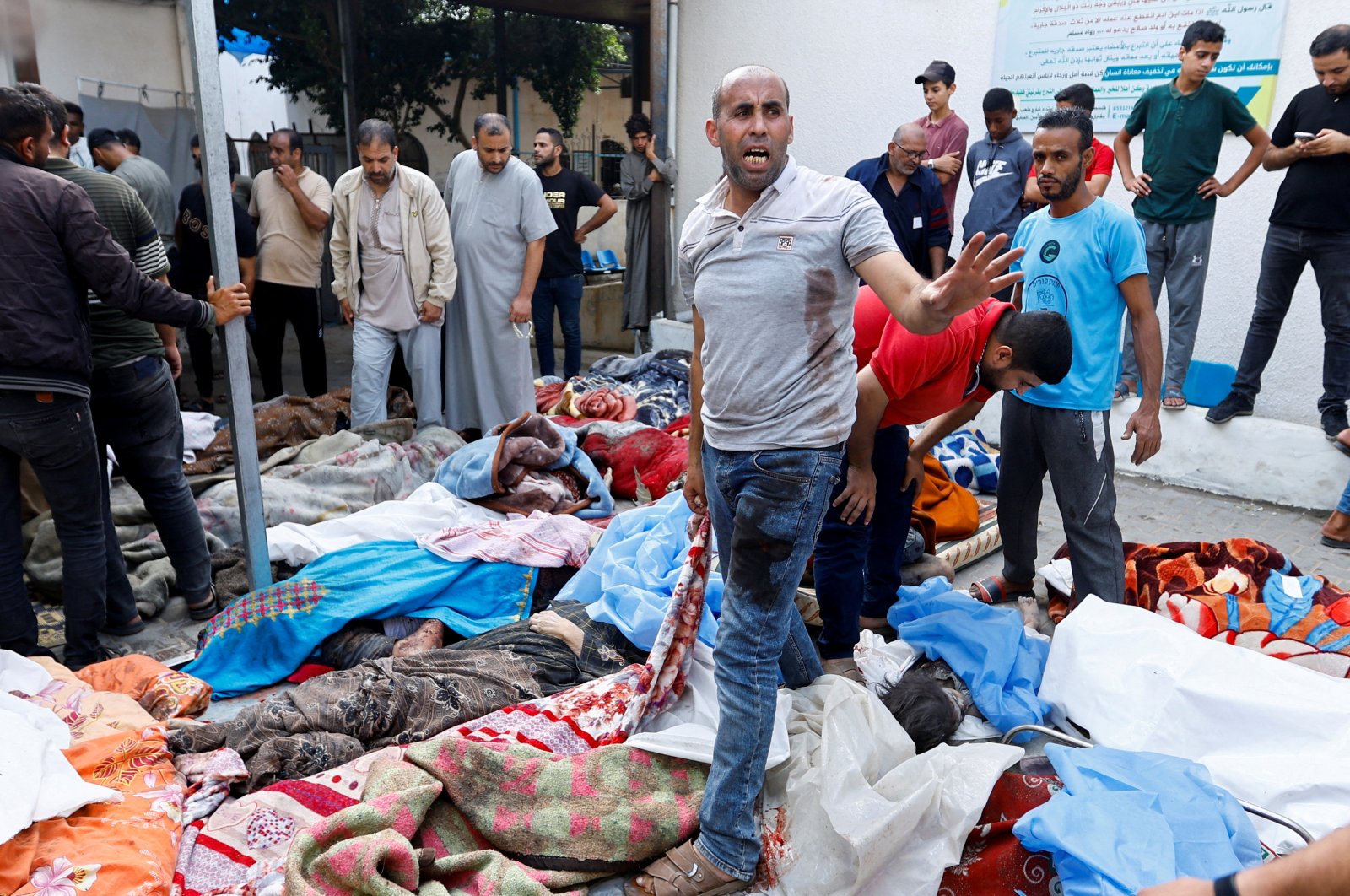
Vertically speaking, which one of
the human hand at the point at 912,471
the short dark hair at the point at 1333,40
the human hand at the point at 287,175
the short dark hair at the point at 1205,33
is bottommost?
the human hand at the point at 912,471

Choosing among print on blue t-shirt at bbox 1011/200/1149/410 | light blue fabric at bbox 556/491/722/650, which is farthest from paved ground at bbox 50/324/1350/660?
light blue fabric at bbox 556/491/722/650

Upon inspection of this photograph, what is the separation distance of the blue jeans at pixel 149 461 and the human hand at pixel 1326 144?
5.49m

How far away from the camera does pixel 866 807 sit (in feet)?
8.32

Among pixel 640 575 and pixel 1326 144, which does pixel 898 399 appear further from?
pixel 1326 144

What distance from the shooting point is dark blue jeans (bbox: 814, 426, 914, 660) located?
11.2 feet

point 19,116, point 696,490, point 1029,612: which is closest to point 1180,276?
point 1029,612

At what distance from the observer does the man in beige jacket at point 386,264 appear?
588 cm

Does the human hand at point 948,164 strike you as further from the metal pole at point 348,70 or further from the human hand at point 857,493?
the metal pole at point 348,70

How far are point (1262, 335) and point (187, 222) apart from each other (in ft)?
20.8

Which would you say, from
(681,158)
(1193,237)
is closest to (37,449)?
(1193,237)

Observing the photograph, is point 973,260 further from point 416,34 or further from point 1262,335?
point 416,34

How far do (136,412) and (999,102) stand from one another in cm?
494

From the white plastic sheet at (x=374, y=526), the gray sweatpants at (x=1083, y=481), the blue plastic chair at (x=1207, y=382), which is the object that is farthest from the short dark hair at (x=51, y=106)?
the blue plastic chair at (x=1207, y=382)

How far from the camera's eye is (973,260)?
77.7 inches
